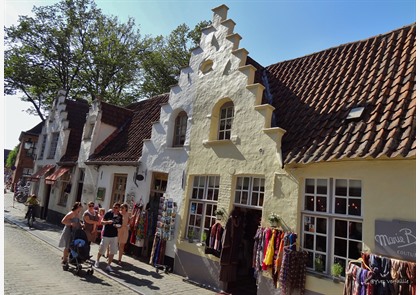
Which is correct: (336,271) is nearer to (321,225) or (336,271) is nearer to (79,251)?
(321,225)

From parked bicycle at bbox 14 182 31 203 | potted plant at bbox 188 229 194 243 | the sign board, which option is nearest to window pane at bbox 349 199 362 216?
the sign board

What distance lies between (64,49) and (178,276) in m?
22.7

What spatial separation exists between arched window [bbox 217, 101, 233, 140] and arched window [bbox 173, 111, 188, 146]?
179 centimetres

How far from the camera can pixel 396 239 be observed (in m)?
5.61

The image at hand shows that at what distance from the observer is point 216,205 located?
9336 millimetres

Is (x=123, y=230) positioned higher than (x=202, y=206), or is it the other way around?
(x=202, y=206)

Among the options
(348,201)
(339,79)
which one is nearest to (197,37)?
(339,79)

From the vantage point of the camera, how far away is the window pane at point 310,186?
7253mm

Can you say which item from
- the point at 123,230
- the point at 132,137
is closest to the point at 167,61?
the point at 132,137

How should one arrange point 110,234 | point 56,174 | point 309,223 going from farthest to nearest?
1. point 56,174
2. point 110,234
3. point 309,223

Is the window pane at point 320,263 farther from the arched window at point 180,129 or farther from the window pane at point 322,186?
the arched window at point 180,129

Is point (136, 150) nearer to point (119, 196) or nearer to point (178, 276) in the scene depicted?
point (119, 196)

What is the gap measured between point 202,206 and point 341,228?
4.43 meters

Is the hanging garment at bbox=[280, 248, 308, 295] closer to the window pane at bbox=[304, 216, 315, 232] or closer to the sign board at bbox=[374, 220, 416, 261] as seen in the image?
the window pane at bbox=[304, 216, 315, 232]
